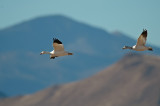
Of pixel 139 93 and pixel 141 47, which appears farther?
pixel 139 93

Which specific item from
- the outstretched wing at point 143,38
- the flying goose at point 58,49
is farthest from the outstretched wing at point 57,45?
the outstretched wing at point 143,38

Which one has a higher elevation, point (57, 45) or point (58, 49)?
point (57, 45)

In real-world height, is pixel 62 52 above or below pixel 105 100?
below

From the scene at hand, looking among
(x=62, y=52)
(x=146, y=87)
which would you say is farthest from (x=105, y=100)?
(x=62, y=52)

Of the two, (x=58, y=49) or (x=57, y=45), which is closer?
(x=57, y=45)

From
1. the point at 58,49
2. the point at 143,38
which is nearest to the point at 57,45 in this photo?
the point at 58,49

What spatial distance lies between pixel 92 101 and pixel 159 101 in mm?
25358

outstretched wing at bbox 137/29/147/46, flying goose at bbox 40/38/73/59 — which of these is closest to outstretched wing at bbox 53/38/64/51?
flying goose at bbox 40/38/73/59

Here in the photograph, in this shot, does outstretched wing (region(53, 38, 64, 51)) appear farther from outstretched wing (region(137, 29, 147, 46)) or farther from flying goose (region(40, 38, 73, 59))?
outstretched wing (region(137, 29, 147, 46))

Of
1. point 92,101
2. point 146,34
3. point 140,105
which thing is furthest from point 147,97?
point 146,34

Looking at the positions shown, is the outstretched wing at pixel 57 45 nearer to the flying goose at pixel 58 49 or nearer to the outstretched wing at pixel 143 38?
the flying goose at pixel 58 49

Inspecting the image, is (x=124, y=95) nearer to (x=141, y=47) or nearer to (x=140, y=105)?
(x=140, y=105)

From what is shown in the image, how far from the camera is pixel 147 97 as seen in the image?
192125mm

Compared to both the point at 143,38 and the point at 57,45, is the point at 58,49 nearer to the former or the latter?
the point at 57,45
